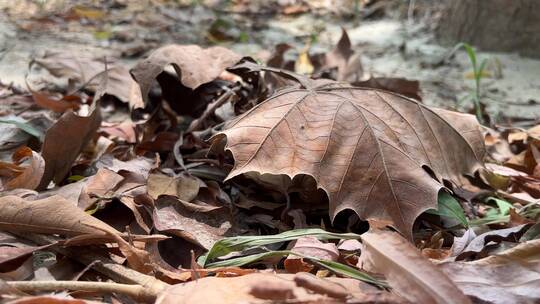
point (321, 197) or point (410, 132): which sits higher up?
point (410, 132)

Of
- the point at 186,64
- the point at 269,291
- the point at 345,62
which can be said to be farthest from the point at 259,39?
the point at 269,291

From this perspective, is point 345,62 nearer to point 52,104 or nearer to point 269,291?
point 52,104

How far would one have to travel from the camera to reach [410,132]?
136 centimetres

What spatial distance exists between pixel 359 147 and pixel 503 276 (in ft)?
1.28

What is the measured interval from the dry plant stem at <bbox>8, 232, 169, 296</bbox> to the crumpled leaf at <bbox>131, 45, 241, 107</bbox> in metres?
0.61

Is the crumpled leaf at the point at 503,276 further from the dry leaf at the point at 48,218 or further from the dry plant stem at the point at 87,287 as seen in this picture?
the dry leaf at the point at 48,218

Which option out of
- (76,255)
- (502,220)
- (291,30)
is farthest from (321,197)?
(291,30)

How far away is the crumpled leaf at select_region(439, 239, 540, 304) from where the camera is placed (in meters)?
0.92

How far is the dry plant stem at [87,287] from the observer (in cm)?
89

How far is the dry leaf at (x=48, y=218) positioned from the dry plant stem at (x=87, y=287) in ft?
0.43

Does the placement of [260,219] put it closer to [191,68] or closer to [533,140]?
[191,68]

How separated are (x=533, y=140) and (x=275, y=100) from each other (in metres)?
0.91

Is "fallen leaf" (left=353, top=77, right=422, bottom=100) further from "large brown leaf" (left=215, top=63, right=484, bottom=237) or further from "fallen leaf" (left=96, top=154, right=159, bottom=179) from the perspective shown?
"fallen leaf" (left=96, top=154, right=159, bottom=179)

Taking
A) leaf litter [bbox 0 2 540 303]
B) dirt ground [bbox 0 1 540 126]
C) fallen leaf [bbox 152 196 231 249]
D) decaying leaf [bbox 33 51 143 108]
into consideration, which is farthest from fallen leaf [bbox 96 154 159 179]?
dirt ground [bbox 0 1 540 126]
